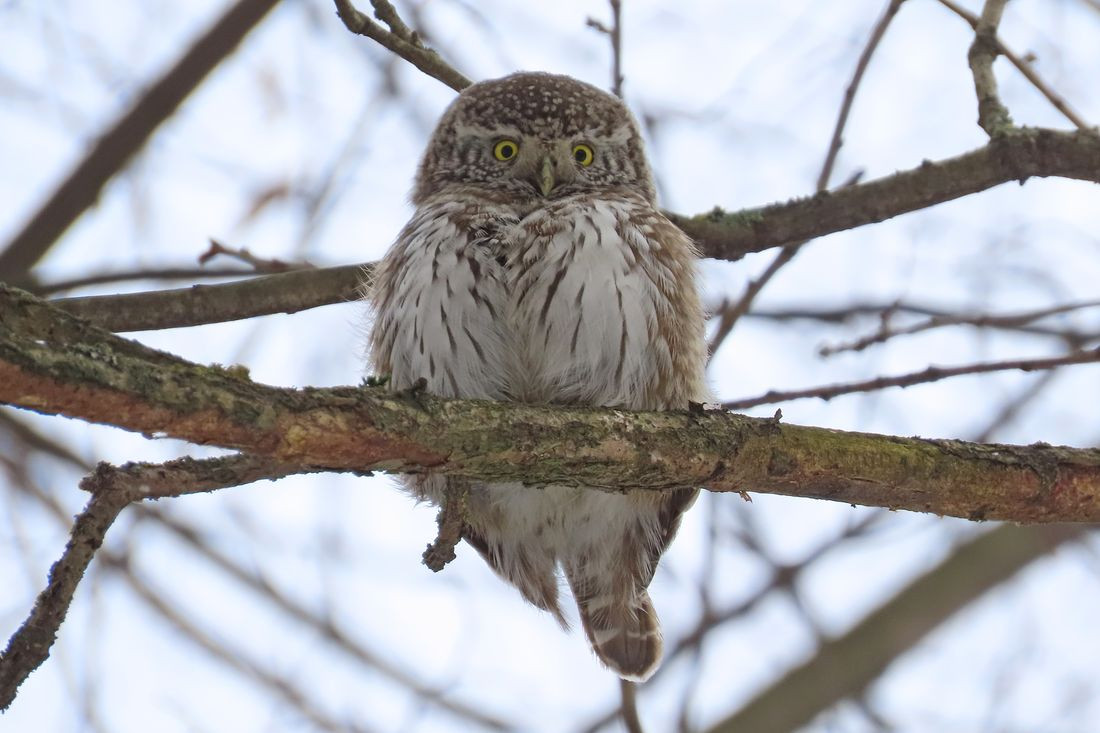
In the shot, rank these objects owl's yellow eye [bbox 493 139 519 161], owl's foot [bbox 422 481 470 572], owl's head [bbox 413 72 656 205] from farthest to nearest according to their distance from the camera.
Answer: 1. owl's yellow eye [bbox 493 139 519 161]
2. owl's head [bbox 413 72 656 205]
3. owl's foot [bbox 422 481 470 572]

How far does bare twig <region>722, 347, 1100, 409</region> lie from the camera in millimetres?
3750

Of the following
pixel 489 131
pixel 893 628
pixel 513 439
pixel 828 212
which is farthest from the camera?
pixel 893 628

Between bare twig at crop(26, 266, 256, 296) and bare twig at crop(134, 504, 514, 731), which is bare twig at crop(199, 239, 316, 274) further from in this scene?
bare twig at crop(134, 504, 514, 731)

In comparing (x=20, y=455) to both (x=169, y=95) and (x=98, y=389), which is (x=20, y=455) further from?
(x=98, y=389)

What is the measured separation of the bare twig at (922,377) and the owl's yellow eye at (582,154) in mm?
1350

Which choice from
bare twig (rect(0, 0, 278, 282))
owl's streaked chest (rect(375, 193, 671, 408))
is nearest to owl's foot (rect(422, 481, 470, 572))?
owl's streaked chest (rect(375, 193, 671, 408))

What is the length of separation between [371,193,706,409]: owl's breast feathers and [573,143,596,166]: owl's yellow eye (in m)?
0.70

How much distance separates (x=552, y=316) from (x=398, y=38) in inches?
47.2

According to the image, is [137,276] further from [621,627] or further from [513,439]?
[621,627]

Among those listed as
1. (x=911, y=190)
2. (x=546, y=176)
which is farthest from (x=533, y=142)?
(x=911, y=190)

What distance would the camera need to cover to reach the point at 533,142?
491 cm

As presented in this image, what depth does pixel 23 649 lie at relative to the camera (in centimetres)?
218

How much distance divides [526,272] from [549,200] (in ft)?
2.13

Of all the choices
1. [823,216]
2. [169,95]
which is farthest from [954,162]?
[169,95]
